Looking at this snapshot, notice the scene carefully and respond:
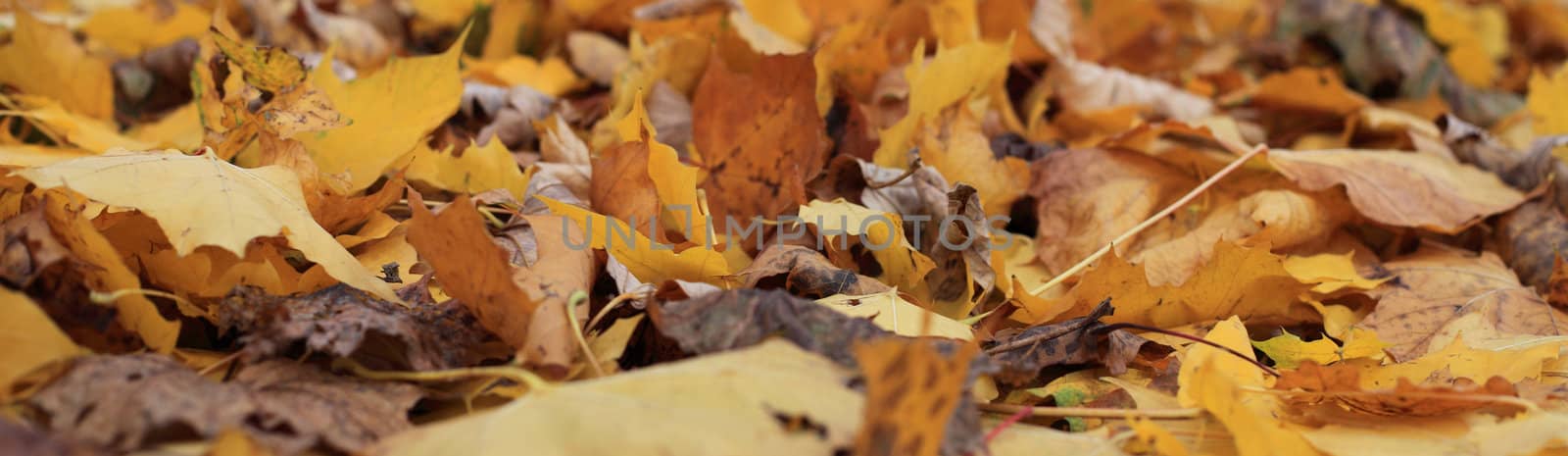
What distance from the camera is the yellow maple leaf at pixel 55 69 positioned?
1.00 metres

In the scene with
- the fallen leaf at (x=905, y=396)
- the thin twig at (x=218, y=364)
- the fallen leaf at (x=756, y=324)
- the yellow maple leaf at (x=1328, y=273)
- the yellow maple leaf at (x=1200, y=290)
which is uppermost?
the fallen leaf at (x=905, y=396)

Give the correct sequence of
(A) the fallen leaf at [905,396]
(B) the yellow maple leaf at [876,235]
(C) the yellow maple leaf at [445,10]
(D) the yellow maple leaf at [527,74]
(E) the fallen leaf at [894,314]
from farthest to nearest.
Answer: (C) the yellow maple leaf at [445,10] < (D) the yellow maple leaf at [527,74] < (B) the yellow maple leaf at [876,235] < (E) the fallen leaf at [894,314] < (A) the fallen leaf at [905,396]

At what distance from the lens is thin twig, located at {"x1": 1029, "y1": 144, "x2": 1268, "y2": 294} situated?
84 cm

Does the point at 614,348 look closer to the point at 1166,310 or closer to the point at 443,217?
the point at 443,217

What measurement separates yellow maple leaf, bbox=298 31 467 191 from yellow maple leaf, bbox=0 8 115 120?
35 centimetres

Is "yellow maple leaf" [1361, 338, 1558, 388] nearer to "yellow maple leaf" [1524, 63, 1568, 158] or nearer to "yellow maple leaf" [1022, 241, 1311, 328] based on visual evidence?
"yellow maple leaf" [1022, 241, 1311, 328]

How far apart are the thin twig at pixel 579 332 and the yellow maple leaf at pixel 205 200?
0.13 m

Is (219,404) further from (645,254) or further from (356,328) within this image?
(645,254)

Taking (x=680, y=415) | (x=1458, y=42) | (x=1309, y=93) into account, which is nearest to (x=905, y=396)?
(x=680, y=415)

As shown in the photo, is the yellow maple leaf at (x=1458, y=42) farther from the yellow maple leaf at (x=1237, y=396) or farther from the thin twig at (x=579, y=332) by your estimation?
the thin twig at (x=579, y=332)

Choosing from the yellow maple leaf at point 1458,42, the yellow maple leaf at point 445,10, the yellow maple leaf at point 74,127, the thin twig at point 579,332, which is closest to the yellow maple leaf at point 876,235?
the thin twig at point 579,332

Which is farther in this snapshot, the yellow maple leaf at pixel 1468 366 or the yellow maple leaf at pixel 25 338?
Answer: the yellow maple leaf at pixel 1468 366

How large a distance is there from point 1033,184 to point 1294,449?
436mm

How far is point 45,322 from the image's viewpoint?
20.9 inches
